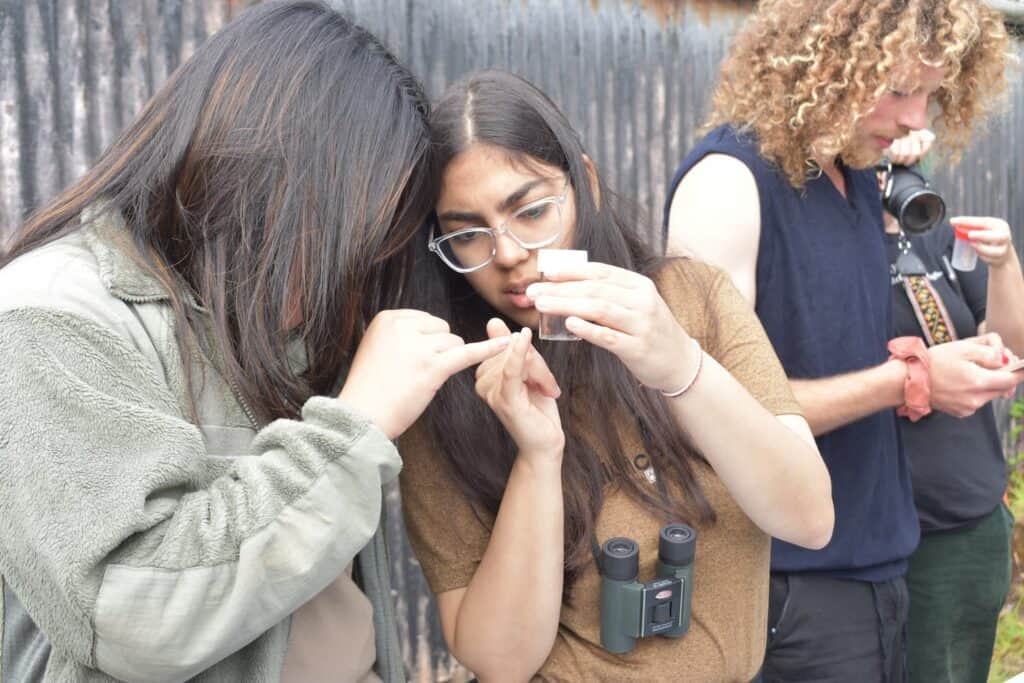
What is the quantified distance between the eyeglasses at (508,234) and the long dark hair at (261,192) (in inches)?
14.7

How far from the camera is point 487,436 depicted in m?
1.77

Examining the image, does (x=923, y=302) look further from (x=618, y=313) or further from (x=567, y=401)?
(x=618, y=313)

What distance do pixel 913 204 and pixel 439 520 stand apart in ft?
5.66

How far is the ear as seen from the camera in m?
1.92

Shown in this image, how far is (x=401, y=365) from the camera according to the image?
4.22 ft

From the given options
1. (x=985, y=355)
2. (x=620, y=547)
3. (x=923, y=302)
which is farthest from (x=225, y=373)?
(x=923, y=302)

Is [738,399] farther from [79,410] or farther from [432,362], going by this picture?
[79,410]

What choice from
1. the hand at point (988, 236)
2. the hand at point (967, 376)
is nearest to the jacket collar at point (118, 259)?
the hand at point (967, 376)

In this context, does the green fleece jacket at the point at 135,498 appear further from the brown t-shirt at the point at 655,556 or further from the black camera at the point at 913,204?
the black camera at the point at 913,204

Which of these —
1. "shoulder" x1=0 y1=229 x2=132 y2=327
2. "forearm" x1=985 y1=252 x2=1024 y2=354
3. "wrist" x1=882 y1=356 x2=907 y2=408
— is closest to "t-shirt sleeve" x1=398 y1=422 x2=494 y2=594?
"shoulder" x1=0 y1=229 x2=132 y2=327

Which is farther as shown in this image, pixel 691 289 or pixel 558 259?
pixel 691 289

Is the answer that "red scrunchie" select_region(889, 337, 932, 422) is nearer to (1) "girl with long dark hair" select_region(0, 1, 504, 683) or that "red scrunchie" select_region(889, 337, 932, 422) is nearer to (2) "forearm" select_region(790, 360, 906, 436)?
(2) "forearm" select_region(790, 360, 906, 436)

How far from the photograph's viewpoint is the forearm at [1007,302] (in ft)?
8.89

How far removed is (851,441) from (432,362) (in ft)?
4.90
